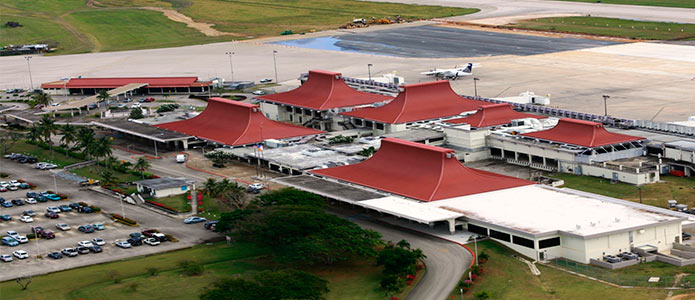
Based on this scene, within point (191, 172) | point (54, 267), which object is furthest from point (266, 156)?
point (54, 267)

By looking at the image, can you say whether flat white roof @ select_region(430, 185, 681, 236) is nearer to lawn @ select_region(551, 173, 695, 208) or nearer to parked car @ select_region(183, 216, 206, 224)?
lawn @ select_region(551, 173, 695, 208)

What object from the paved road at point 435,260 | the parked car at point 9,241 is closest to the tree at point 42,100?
the parked car at point 9,241

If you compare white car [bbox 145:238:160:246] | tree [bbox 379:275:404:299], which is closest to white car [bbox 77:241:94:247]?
white car [bbox 145:238:160:246]

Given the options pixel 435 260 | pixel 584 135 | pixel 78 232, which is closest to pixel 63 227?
pixel 78 232

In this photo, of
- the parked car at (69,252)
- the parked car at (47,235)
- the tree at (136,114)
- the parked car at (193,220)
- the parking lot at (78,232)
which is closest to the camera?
the parking lot at (78,232)

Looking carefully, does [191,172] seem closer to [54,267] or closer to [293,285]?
[54,267]

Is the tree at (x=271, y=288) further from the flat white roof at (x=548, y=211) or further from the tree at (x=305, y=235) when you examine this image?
the flat white roof at (x=548, y=211)
